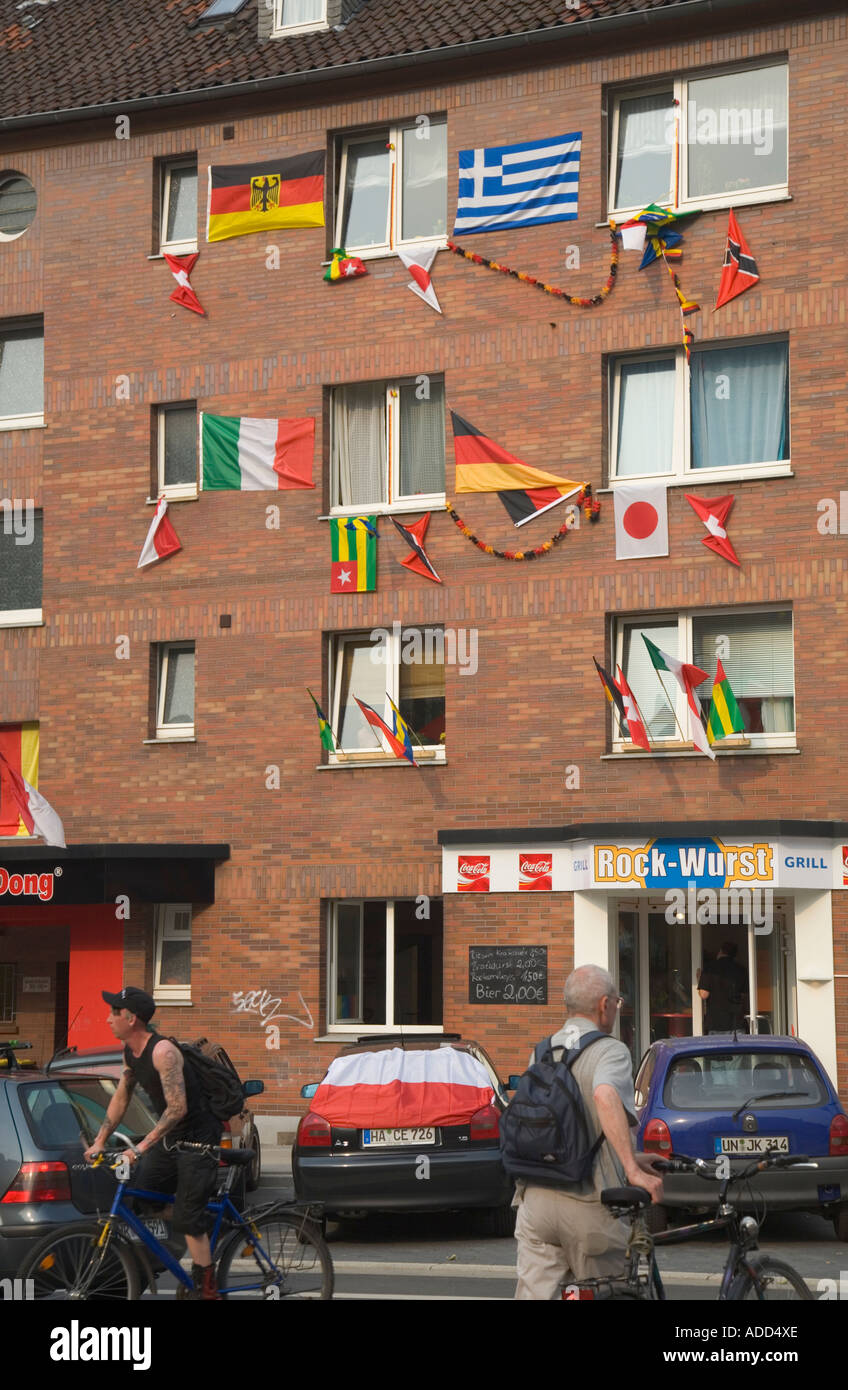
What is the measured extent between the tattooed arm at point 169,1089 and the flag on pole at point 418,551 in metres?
13.5

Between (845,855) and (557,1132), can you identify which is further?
(845,855)

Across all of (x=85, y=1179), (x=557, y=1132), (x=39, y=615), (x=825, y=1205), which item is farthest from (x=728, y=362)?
(x=557, y=1132)

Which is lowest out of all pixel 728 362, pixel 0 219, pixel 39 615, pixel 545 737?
pixel 545 737

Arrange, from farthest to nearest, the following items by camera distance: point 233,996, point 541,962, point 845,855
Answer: point 233,996
point 541,962
point 845,855

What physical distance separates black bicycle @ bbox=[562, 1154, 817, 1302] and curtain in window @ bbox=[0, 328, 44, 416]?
64.9ft

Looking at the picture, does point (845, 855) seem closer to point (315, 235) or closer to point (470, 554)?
point (470, 554)

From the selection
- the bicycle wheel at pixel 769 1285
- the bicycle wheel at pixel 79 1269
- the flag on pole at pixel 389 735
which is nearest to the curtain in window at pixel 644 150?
the flag on pole at pixel 389 735

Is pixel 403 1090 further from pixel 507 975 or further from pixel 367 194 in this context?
pixel 367 194

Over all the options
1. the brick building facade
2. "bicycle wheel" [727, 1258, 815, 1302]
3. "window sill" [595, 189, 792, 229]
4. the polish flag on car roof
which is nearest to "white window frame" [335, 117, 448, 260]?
the brick building facade

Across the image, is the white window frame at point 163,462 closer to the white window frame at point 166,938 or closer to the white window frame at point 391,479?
the white window frame at point 391,479

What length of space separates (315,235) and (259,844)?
7877 mm

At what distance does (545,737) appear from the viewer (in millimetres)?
21250

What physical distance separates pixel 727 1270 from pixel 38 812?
1632cm

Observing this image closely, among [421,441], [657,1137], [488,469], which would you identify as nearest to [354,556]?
[421,441]
